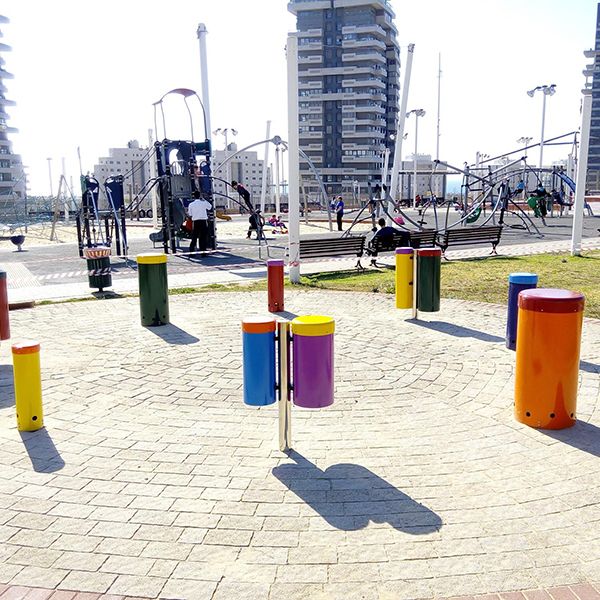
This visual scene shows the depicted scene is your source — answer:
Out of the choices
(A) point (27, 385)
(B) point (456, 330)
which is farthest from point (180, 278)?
(A) point (27, 385)

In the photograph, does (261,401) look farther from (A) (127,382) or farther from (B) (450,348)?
(B) (450,348)

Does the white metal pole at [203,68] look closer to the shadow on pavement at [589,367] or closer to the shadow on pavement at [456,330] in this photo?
the shadow on pavement at [456,330]

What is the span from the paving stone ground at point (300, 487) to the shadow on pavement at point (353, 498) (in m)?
0.01

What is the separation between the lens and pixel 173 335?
29.4ft

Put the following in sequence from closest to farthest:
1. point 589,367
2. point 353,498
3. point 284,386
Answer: point 353,498, point 284,386, point 589,367

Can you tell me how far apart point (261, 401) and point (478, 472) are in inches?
67.5

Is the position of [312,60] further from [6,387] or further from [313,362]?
[313,362]

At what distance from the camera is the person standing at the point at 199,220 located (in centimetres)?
1986

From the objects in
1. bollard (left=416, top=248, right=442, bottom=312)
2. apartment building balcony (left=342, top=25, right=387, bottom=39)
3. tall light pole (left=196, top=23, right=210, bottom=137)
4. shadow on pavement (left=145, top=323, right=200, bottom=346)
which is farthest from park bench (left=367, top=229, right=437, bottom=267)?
apartment building balcony (left=342, top=25, right=387, bottom=39)

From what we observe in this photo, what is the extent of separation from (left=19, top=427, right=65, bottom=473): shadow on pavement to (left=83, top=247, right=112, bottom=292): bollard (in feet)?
26.6

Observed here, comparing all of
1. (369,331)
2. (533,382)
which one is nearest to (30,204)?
(369,331)

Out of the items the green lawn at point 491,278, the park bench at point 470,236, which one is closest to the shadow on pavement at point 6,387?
the green lawn at point 491,278

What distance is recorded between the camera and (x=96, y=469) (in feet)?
15.2

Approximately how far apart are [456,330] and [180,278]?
27.0ft
